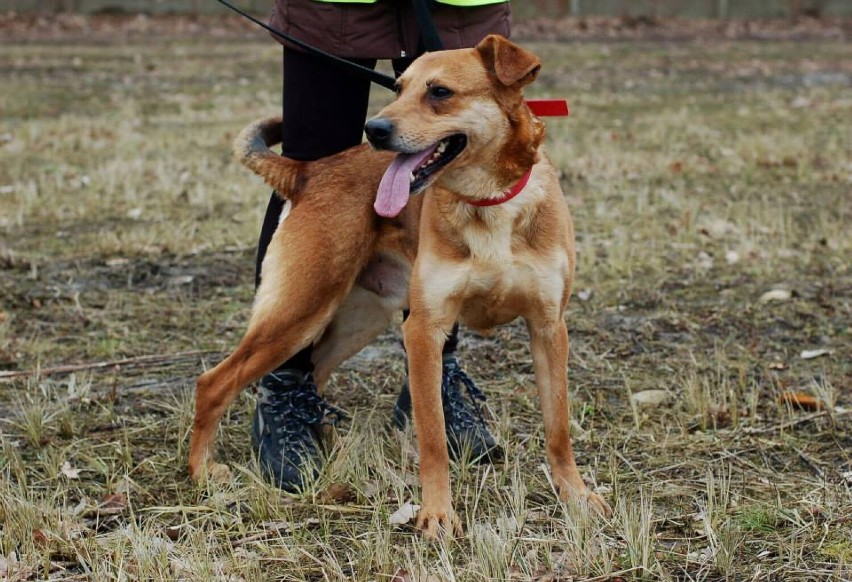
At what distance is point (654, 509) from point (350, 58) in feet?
5.78

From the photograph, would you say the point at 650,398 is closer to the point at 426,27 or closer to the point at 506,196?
the point at 506,196

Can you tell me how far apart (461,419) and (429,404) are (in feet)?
1.98

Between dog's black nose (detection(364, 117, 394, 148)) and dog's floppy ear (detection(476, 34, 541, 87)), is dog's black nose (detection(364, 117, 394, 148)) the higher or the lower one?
the lower one

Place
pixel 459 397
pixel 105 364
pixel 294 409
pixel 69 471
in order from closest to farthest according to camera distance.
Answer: pixel 69 471 < pixel 294 409 < pixel 459 397 < pixel 105 364

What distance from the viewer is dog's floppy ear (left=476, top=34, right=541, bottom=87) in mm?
3643

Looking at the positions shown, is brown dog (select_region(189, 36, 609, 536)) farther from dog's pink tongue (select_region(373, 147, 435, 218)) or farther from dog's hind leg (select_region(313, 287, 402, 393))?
dog's hind leg (select_region(313, 287, 402, 393))

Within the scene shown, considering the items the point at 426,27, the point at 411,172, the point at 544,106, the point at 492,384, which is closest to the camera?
the point at 411,172

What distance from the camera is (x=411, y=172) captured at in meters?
3.59

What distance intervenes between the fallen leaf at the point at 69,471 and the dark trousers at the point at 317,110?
0.79 m

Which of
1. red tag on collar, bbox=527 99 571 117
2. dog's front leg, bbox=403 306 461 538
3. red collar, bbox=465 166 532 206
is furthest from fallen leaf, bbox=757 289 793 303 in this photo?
dog's front leg, bbox=403 306 461 538

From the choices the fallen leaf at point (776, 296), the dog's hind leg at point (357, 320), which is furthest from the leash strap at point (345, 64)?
the fallen leaf at point (776, 296)

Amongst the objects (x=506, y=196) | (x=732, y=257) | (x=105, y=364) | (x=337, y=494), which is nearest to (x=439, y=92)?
(x=506, y=196)

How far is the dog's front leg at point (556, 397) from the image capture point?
386 cm

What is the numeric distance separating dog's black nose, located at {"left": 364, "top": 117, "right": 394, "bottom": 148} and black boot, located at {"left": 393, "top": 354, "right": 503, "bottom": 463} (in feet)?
3.72
